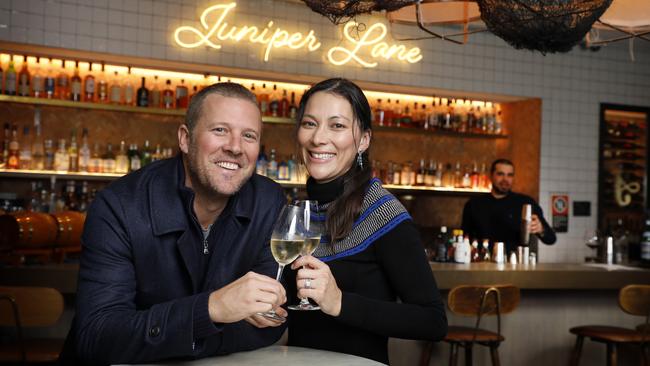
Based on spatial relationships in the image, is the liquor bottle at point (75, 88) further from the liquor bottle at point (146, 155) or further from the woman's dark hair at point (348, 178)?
the woman's dark hair at point (348, 178)

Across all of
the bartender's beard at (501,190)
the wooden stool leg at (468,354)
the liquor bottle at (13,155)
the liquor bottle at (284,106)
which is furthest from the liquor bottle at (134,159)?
the wooden stool leg at (468,354)

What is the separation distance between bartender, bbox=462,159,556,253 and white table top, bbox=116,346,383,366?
4.71 m

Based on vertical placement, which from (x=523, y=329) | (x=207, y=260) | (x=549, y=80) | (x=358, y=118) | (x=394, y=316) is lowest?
(x=523, y=329)

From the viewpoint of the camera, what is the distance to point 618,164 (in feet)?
26.7

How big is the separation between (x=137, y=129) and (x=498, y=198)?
3152 mm

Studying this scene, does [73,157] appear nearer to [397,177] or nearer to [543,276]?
[397,177]

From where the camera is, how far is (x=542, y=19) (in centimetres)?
306

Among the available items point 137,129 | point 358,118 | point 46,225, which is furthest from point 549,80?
point 358,118

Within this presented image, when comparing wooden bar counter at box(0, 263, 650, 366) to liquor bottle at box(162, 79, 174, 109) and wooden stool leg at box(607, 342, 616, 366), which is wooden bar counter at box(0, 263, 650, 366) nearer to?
wooden stool leg at box(607, 342, 616, 366)

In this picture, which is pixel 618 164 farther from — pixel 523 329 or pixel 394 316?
pixel 394 316

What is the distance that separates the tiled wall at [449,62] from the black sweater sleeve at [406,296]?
4349 millimetres

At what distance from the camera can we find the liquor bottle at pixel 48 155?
6132 millimetres

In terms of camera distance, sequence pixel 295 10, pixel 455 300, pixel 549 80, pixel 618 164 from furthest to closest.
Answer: pixel 618 164
pixel 549 80
pixel 295 10
pixel 455 300

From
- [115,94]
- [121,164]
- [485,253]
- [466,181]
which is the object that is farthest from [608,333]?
[115,94]
